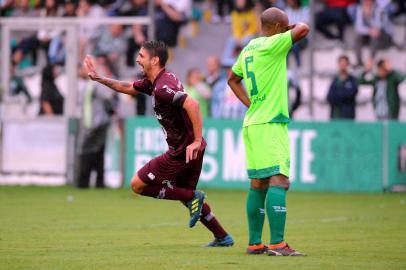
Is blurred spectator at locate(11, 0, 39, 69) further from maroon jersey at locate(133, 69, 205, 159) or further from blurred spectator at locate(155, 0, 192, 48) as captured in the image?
maroon jersey at locate(133, 69, 205, 159)

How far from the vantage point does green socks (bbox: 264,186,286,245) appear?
979cm

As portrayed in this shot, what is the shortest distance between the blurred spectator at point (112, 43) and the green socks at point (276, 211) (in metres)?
12.6

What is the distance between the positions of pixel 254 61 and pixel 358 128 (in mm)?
10385

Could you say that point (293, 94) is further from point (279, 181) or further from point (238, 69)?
point (279, 181)

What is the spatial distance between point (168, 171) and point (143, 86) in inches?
35.1

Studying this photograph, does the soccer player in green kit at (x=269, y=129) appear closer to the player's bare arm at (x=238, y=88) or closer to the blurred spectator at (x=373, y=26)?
the player's bare arm at (x=238, y=88)

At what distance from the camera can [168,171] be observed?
10844 mm

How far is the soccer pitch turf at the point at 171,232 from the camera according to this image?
934 cm

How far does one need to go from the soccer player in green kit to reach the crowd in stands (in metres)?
10.5

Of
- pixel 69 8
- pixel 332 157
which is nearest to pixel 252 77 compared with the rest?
pixel 332 157

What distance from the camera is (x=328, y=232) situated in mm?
12656

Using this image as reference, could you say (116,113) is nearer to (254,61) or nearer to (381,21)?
(381,21)

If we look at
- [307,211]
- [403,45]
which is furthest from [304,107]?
[307,211]

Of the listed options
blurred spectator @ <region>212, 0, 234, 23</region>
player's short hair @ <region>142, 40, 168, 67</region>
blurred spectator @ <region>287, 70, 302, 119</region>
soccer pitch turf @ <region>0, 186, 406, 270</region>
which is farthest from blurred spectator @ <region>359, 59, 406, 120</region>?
player's short hair @ <region>142, 40, 168, 67</region>
